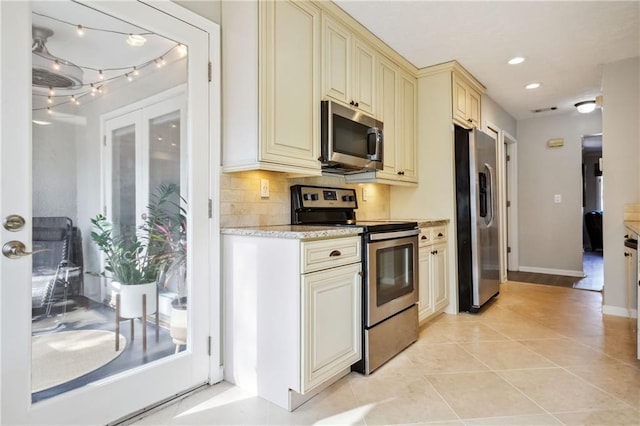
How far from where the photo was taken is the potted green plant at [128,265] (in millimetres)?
1687

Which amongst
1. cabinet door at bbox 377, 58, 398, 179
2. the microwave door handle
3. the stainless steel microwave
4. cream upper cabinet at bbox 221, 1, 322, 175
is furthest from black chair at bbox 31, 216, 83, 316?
cabinet door at bbox 377, 58, 398, 179

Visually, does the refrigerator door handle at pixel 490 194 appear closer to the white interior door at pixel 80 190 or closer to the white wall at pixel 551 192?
the white wall at pixel 551 192

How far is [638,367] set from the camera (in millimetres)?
2182

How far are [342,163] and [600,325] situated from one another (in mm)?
2611

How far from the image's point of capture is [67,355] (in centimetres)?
153

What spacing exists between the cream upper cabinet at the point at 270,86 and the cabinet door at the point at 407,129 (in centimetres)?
129

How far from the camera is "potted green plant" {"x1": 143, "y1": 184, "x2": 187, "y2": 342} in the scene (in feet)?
6.23

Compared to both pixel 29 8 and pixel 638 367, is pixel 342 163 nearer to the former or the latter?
pixel 29 8

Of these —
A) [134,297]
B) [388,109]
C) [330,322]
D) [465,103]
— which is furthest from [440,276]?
[134,297]

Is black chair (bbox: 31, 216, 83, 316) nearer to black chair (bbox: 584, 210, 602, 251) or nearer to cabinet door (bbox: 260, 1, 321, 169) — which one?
cabinet door (bbox: 260, 1, 321, 169)

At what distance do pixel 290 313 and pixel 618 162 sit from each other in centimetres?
349

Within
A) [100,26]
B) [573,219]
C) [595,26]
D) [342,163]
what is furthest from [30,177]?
[573,219]

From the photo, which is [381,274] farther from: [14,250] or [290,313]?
[14,250]

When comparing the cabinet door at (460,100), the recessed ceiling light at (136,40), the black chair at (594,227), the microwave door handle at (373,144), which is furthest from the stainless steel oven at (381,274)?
the black chair at (594,227)
